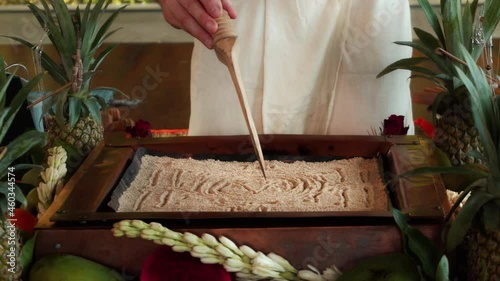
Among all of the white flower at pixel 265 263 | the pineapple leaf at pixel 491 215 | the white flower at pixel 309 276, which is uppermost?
the pineapple leaf at pixel 491 215

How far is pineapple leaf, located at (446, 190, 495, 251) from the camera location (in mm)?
771

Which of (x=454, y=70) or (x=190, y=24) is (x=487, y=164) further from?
(x=190, y=24)

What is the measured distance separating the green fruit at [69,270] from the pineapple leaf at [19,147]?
0.12 metres

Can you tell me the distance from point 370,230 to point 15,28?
101 inches

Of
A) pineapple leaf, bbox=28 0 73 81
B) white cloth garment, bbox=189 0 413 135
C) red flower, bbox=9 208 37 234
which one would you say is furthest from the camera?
white cloth garment, bbox=189 0 413 135

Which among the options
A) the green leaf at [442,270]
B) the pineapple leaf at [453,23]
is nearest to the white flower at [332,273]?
the green leaf at [442,270]

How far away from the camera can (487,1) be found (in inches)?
42.3

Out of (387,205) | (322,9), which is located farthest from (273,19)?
(387,205)

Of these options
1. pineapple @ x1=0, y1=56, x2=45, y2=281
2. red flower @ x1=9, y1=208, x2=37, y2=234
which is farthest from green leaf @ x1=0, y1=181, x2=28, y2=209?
red flower @ x1=9, y1=208, x2=37, y2=234

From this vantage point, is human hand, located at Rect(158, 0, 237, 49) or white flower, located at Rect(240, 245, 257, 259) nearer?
white flower, located at Rect(240, 245, 257, 259)

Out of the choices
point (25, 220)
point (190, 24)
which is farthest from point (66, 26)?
point (25, 220)

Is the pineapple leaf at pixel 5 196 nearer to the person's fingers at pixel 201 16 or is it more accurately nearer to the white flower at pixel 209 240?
the white flower at pixel 209 240

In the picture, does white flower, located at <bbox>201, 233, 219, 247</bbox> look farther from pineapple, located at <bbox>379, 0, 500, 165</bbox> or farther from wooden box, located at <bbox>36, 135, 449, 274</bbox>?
pineapple, located at <bbox>379, 0, 500, 165</bbox>

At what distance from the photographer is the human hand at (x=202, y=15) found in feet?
3.23
